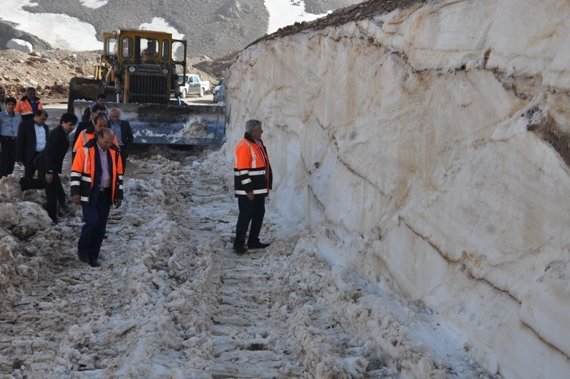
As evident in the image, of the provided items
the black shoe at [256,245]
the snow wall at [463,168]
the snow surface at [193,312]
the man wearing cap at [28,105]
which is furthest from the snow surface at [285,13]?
the snow wall at [463,168]

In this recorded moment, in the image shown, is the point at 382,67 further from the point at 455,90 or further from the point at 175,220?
the point at 175,220

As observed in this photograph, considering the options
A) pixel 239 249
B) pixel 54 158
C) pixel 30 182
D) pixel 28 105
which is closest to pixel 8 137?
pixel 28 105

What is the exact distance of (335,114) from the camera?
7.52 meters

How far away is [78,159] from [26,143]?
7.65 ft

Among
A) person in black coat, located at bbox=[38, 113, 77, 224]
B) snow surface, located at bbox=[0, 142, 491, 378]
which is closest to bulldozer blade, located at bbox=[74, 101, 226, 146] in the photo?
snow surface, located at bbox=[0, 142, 491, 378]

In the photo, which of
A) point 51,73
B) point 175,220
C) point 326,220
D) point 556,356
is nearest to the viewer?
point 556,356

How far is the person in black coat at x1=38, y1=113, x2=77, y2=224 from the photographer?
311 inches

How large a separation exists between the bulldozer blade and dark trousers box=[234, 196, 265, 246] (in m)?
7.58

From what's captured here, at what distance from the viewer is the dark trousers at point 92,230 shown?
6.97 meters

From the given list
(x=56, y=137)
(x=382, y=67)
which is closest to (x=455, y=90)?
(x=382, y=67)

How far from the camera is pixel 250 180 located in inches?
306

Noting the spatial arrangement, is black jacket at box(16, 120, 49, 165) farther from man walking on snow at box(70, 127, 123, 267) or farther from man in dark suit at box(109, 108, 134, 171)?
man walking on snow at box(70, 127, 123, 267)

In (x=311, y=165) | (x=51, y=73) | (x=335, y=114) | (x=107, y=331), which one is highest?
(x=51, y=73)

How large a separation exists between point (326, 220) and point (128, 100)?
34.8 feet
